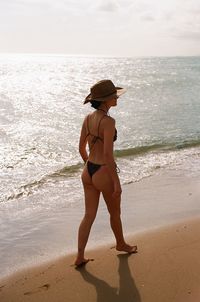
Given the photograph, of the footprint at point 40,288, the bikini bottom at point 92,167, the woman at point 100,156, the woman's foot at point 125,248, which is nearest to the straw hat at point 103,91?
the woman at point 100,156

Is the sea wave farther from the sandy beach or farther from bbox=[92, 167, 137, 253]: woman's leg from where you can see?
bbox=[92, 167, 137, 253]: woman's leg

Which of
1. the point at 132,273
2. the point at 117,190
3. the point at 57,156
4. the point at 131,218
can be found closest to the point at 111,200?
the point at 117,190

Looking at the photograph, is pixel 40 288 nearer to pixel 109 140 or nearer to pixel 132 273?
pixel 132 273

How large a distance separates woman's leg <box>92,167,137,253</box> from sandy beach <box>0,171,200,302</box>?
108 millimetres

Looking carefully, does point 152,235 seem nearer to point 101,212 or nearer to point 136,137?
point 101,212

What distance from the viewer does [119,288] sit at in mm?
4184

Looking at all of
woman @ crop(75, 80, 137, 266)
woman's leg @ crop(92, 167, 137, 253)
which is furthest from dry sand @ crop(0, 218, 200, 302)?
woman @ crop(75, 80, 137, 266)

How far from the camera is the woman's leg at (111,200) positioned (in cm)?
441

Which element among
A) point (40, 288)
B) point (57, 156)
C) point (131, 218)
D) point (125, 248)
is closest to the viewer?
point (40, 288)

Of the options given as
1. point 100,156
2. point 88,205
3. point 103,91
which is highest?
point 103,91

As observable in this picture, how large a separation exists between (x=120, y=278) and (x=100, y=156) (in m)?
1.18

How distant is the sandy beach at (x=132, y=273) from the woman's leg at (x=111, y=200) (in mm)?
Result: 108

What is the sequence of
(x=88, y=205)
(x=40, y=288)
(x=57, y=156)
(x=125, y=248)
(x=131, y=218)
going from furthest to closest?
(x=57, y=156) → (x=131, y=218) → (x=125, y=248) → (x=88, y=205) → (x=40, y=288)

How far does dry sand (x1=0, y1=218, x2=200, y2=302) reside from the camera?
13.3 ft
